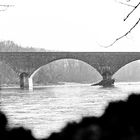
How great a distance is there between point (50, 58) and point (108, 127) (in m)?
70.0

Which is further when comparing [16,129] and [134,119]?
[16,129]

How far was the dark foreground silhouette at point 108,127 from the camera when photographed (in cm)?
135

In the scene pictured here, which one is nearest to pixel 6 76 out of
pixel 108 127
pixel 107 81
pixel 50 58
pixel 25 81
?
pixel 50 58

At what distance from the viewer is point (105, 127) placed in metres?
1.45

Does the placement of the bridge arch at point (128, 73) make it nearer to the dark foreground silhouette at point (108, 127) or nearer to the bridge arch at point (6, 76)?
the bridge arch at point (6, 76)

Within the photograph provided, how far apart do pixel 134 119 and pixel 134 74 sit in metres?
120

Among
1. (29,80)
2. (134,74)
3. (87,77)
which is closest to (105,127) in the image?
(29,80)

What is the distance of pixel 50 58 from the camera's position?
71.3 m

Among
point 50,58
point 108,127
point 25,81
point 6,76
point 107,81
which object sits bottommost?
point 107,81

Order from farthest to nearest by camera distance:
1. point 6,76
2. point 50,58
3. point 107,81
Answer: point 6,76, point 50,58, point 107,81

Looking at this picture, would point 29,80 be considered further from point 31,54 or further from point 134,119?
point 134,119

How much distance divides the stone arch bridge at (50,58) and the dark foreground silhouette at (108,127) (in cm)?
6726

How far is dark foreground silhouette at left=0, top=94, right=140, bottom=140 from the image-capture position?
53.2 inches

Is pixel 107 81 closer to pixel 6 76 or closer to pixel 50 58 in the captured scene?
pixel 50 58
